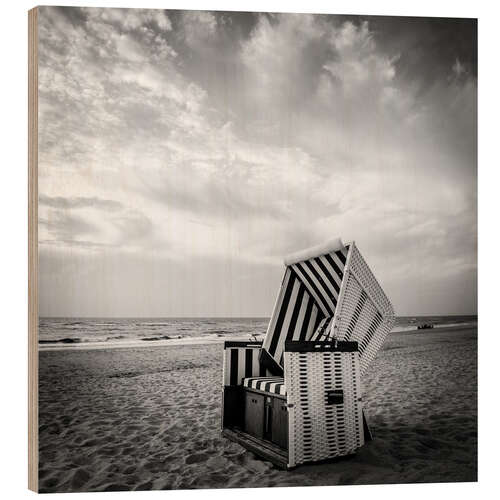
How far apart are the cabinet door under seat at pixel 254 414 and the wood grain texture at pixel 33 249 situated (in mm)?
1444

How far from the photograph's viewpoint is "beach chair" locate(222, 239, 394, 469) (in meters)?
3.78

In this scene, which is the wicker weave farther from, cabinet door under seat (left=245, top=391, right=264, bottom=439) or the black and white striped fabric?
the black and white striped fabric

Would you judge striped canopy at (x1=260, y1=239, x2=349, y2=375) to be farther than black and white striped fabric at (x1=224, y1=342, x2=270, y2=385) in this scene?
No

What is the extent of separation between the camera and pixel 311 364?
3.81m

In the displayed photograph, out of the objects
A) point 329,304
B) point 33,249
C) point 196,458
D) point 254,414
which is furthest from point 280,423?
point 33,249

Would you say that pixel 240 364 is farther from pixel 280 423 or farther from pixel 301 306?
pixel 280 423

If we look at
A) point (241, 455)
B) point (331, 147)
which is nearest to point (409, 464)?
point (241, 455)

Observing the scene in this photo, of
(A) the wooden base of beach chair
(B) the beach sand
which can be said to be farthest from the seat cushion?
(B) the beach sand

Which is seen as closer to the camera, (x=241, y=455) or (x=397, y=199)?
→ (x=241, y=455)

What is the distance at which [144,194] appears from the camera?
4.51 m

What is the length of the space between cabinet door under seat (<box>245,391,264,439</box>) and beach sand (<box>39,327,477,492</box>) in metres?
0.16

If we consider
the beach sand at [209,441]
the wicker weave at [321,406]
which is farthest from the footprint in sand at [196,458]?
the wicker weave at [321,406]
